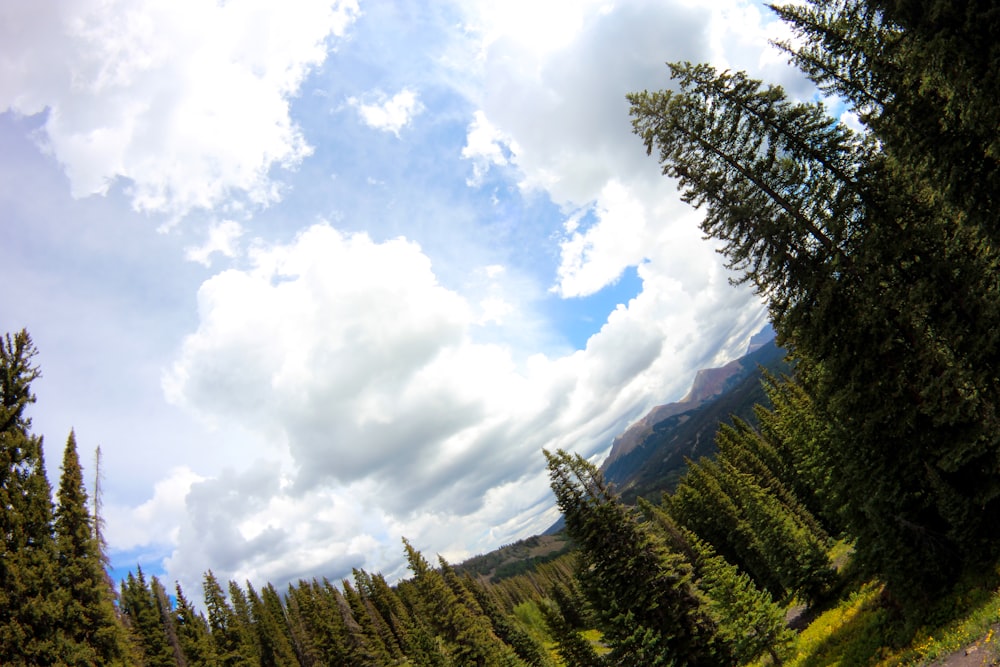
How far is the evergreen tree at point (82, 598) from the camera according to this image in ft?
38.2

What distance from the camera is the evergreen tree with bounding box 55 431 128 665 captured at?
1165cm

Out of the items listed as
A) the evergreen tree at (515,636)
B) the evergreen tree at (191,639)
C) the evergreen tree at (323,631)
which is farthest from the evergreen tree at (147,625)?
the evergreen tree at (515,636)

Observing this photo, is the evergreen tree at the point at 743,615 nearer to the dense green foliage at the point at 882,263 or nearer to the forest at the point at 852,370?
the forest at the point at 852,370

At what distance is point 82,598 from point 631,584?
28.1 meters

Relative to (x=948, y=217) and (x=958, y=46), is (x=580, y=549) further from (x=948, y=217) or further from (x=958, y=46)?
(x=958, y=46)


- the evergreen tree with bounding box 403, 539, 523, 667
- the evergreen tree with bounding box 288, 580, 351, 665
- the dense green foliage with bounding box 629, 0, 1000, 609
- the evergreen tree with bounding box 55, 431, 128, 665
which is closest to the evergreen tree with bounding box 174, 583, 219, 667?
the evergreen tree with bounding box 288, 580, 351, 665

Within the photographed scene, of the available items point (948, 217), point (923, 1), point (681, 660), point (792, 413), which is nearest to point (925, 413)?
point (948, 217)

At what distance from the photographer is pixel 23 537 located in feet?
38.2

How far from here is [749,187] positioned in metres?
19.1

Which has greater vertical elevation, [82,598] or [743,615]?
[82,598]

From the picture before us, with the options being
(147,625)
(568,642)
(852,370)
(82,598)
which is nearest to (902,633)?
(852,370)

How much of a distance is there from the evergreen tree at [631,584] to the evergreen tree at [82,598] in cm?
2525

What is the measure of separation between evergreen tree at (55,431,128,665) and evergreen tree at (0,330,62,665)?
26 cm

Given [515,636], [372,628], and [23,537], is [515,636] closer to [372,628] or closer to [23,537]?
[372,628]
